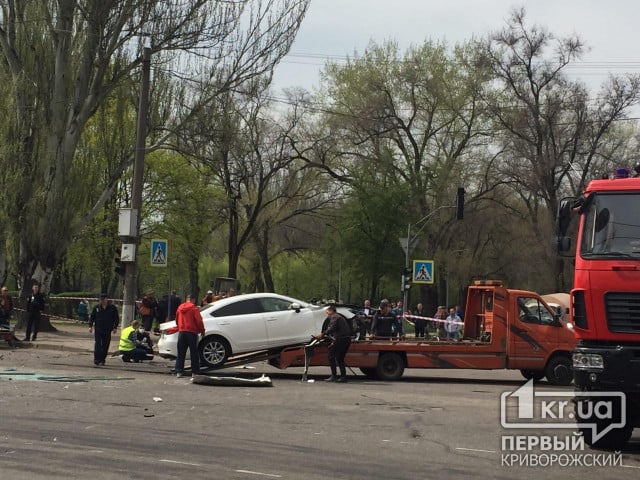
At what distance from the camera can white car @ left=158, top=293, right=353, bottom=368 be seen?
20844 mm

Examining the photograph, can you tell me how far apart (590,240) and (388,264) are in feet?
133

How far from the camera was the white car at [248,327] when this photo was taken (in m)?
20.8

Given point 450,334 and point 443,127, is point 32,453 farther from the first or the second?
point 443,127

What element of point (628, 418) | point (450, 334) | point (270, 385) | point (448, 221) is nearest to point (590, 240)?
point (628, 418)

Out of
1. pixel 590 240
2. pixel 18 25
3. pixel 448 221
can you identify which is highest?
pixel 18 25

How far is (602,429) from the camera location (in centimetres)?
1130

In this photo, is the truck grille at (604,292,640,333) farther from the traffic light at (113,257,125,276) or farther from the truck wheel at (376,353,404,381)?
the traffic light at (113,257,125,276)

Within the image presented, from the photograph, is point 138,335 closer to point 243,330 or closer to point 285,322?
point 243,330

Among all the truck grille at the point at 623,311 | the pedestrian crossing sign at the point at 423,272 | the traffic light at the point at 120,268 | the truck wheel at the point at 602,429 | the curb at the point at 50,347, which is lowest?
the curb at the point at 50,347

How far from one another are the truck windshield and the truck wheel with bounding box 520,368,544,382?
404 inches

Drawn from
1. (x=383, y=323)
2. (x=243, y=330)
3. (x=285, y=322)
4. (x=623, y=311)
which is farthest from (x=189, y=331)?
(x=623, y=311)

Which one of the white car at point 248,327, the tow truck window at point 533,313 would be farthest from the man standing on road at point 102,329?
the tow truck window at point 533,313

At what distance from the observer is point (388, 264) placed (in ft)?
171

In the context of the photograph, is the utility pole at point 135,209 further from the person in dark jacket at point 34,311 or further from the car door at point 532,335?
the car door at point 532,335
